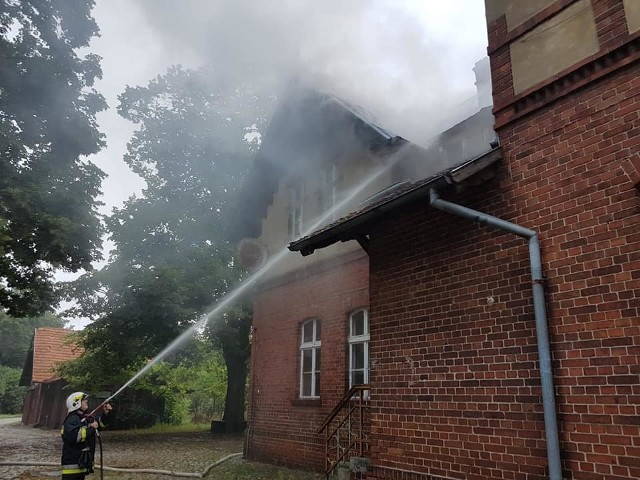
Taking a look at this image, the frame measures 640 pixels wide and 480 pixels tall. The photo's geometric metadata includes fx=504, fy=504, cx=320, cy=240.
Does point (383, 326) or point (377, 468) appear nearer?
point (377, 468)

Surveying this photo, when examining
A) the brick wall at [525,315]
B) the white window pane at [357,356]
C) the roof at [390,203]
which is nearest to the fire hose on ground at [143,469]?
the white window pane at [357,356]

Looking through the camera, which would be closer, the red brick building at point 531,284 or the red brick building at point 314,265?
the red brick building at point 531,284

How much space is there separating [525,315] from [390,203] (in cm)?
172

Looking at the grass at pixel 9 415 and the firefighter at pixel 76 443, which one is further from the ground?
the firefighter at pixel 76 443

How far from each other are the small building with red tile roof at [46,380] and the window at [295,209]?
1634 cm

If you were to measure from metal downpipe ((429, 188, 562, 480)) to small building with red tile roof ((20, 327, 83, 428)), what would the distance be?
23414 mm

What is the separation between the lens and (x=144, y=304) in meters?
16.6

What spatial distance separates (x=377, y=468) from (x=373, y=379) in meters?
0.97

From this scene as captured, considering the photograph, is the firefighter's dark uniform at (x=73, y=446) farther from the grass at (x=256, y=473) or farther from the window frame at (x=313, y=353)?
the window frame at (x=313, y=353)

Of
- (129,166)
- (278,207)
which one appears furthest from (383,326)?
(129,166)

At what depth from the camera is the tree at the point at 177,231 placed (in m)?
16.8

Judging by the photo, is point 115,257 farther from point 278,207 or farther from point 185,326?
point 278,207

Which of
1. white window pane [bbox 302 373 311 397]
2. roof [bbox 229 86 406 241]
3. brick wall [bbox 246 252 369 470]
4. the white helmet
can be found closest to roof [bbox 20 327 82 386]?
roof [bbox 229 86 406 241]

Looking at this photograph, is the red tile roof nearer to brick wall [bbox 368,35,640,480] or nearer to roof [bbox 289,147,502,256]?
roof [bbox 289,147,502,256]
